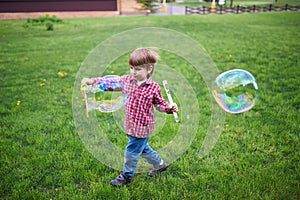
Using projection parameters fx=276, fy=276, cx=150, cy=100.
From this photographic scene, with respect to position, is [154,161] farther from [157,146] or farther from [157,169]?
[157,146]

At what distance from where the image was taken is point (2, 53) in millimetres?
Result: 8688

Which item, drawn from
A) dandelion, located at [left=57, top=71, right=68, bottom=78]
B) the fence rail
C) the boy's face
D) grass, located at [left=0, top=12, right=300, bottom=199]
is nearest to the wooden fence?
the fence rail

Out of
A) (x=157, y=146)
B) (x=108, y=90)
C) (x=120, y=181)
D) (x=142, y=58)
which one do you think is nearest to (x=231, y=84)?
(x=157, y=146)

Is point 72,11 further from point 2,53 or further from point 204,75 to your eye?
point 204,75

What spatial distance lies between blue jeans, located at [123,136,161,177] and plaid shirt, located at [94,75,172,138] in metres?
0.11

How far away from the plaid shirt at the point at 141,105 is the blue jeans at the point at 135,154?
11 centimetres

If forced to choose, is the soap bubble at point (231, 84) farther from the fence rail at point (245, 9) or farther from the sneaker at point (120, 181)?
the fence rail at point (245, 9)

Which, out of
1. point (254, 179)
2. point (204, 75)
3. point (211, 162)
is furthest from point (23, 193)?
point (204, 75)

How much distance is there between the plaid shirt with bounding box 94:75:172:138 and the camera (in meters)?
2.48

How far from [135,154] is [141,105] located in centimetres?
52

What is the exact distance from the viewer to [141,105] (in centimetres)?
248

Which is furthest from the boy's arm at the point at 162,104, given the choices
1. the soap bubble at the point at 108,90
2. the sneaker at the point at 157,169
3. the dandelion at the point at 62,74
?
the dandelion at the point at 62,74

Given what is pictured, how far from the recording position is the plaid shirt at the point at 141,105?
8.14 ft

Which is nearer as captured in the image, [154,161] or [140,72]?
[140,72]
